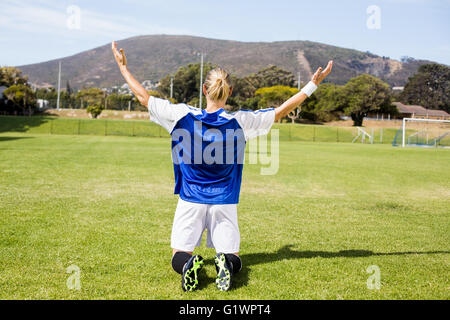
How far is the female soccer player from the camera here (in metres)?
3.76

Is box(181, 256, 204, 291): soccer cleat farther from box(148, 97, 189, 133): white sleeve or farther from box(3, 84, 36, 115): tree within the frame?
box(3, 84, 36, 115): tree

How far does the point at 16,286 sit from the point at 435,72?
137 meters

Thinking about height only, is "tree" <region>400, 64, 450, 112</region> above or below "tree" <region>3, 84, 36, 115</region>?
above

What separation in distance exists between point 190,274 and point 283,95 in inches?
3251

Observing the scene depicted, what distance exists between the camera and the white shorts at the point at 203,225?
3.86 metres

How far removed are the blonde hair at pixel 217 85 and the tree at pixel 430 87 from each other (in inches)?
5108

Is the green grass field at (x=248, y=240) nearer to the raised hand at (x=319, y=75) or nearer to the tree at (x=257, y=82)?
the raised hand at (x=319, y=75)

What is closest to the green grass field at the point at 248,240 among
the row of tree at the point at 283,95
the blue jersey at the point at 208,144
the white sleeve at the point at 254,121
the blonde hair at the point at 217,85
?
the blue jersey at the point at 208,144

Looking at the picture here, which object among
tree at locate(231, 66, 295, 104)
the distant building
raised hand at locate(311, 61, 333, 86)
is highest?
tree at locate(231, 66, 295, 104)

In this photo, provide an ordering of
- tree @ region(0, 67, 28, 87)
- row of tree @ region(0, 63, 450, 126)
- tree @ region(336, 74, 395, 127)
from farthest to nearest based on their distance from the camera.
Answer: tree @ region(336, 74, 395, 127) < row of tree @ region(0, 63, 450, 126) < tree @ region(0, 67, 28, 87)

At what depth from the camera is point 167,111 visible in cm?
376

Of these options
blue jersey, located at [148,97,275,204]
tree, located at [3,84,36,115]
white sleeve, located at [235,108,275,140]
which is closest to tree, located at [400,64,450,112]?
tree, located at [3,84,36,115]

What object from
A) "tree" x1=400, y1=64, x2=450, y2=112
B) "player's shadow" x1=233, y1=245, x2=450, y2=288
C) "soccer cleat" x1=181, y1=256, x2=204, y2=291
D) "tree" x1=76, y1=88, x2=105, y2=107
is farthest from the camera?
"tree" x1=400, y1=64, x2=450, y2=112

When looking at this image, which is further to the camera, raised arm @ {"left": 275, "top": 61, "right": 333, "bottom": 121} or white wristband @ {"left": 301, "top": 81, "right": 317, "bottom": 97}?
white wristband @ {"left": 301, "top": 81, "right": 317, "bottom": 97}
